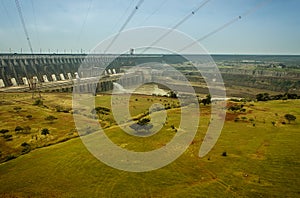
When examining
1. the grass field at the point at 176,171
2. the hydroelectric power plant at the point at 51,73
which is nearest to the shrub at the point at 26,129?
the grass field at the point at 176,171

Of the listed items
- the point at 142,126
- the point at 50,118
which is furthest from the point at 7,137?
the point at 142,126

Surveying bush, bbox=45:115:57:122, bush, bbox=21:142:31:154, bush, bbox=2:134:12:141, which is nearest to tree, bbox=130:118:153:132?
bush, bbox=21:142:31:154

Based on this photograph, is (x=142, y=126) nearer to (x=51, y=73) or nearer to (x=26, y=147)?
(x=26, y=147)

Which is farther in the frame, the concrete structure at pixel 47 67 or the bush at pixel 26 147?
the concrete structure at pixel 47 67

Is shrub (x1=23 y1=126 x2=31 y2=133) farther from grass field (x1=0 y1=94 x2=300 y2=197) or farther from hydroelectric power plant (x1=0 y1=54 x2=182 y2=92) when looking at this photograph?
hydroelectric power plant (x1=0 y1=54 x2=182 y2=92)

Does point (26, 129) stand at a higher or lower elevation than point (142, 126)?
lower

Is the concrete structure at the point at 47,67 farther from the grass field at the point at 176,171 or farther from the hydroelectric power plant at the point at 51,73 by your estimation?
the grass field at the point at 176,171

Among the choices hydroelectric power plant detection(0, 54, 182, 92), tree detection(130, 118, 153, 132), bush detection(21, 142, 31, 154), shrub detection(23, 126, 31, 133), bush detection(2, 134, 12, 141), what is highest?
hydroelectric power plant detection(0, 54, 182, 92)

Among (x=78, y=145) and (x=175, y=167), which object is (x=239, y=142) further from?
(x=78, y=145)

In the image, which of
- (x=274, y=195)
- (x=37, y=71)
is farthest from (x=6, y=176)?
(x=37, y=71)
